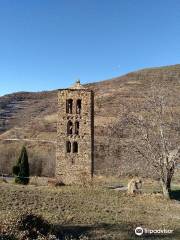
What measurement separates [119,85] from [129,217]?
11171cm

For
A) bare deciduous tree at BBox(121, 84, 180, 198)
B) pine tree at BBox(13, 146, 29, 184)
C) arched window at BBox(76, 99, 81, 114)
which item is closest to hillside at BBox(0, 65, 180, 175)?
bare deciduous tree at BBox(121, 84, 180, 198)

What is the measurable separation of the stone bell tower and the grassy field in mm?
6024

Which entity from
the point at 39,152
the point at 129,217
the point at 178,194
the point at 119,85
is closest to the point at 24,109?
the point at 119,85

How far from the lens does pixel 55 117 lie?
101 metres

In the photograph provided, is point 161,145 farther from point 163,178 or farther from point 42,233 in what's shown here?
point 42,233

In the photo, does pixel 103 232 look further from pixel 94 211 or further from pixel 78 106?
pixel 78 106

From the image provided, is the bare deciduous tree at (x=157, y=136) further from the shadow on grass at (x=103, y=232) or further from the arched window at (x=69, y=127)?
the shadow on grass at (x=103, y=232)

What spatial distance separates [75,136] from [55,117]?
236ft

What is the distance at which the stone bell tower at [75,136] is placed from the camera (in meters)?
28.7

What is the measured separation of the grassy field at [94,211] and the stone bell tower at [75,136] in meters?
6.02

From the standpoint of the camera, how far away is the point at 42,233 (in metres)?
10.8

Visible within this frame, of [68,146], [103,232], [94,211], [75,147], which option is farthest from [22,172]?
[103,232]

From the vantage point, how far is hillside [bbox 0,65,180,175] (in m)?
47.0

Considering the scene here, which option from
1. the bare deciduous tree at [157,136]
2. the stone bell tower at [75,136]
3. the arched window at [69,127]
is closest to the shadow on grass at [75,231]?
the bare deciduous tree at [157,136]
